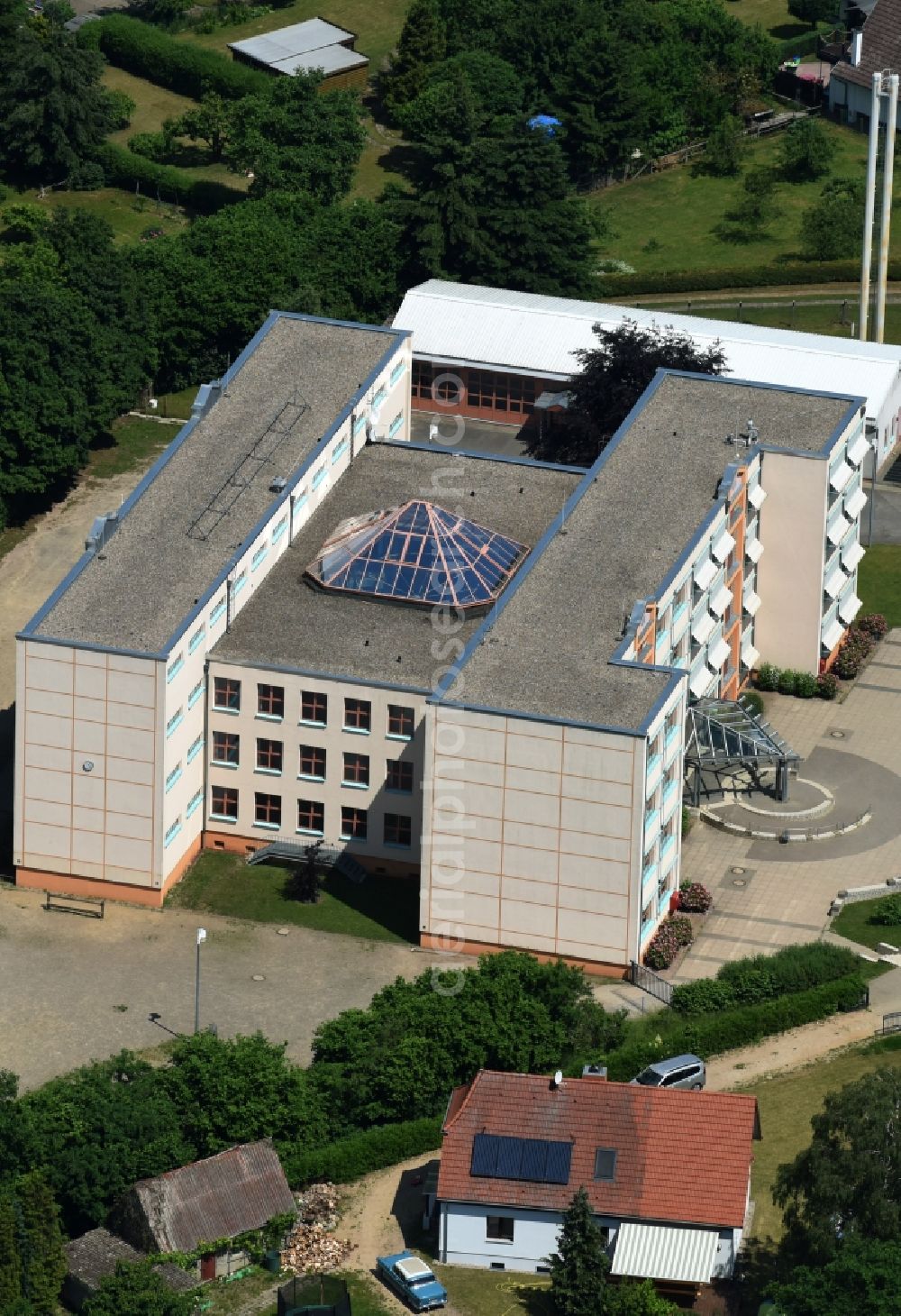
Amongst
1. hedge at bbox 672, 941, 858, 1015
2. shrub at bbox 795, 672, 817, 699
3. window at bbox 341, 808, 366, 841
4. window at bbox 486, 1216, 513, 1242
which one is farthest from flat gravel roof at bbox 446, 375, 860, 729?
window at bbox 486, 1216, 513, 1242

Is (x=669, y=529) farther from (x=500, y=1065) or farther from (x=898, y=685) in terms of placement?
(x=500, y=1065)

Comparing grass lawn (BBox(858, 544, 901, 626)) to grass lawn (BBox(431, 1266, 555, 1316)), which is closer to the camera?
grass lawn (BBox(431, 1266, 555, 1316))

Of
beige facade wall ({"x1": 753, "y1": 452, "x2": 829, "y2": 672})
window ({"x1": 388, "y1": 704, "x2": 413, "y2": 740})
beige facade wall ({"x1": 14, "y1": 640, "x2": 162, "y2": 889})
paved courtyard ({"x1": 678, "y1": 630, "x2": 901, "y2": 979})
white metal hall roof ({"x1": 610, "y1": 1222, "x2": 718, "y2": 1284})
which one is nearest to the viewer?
white metal hall roof ({"x1": 610, "y1": 1222, "x2": 718, "y2": 1284})

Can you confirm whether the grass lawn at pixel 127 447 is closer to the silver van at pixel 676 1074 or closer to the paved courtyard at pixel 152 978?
the paved courtyard at pixel 152 978

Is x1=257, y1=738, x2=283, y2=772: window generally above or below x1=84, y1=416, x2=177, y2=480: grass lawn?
above

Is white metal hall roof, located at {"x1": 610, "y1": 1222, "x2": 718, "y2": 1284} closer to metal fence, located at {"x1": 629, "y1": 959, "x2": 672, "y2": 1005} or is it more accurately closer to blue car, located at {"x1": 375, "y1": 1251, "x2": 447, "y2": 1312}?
blue car, located at {"x1": 375, "y1": 1251, "x2": 447, "y2": 1312}

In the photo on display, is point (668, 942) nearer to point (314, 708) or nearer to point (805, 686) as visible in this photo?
point (314, 708)

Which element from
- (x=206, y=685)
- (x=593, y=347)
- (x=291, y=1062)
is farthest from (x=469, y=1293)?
(x=593, y=347)
